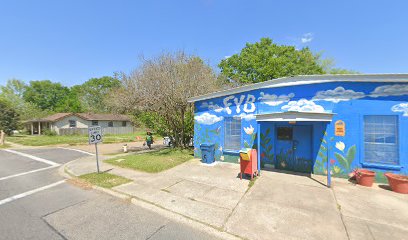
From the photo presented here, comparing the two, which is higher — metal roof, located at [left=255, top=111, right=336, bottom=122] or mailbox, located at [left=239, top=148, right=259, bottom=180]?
metal roof, located at [left=255, top=111, right=336, bottom=122]

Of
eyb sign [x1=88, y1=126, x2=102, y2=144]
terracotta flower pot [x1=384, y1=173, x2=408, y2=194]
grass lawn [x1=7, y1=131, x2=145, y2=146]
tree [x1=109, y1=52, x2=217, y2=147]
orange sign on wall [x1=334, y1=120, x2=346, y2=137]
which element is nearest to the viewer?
terracotta flower pot [x1=384, y1=173, x2=408, y2=194]

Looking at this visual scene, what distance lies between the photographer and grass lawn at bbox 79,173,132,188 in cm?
678

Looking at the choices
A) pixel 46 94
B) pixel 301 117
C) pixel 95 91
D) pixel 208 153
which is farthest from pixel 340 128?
pixel 46 94

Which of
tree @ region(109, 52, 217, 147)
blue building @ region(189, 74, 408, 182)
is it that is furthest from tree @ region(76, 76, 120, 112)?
blue building @ region(189, 74, 408, 182)

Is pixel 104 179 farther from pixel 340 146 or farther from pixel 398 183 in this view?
pixel 398 183

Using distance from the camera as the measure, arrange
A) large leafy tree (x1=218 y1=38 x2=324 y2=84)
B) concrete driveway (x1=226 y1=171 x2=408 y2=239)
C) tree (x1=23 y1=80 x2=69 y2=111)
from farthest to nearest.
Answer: tree (x1=23 y1=80 x2=69 y2=111) → large leafy tree (x1=218 y1=38 x2=324 y2=84) → concrete driveway (x1=226 y1=171 x2=408 y2=239)

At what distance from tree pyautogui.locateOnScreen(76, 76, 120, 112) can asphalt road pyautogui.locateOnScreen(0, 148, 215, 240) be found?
189 feet

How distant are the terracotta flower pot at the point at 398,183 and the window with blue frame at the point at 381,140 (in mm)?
700

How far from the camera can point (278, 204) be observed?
5.11 m

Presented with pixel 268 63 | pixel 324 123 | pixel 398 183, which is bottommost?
pixel 398 183

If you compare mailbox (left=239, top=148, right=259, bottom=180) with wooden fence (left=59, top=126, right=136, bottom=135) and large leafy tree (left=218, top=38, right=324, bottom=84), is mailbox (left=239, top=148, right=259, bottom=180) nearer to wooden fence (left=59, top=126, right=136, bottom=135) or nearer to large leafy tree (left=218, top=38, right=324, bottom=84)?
large leafy tree (left=218, top=38, right=324, bottom=84)

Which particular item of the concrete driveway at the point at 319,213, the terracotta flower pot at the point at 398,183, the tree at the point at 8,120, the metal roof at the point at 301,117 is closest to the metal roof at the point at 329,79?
the metal roof at the point at 301,117

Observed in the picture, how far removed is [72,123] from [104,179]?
106 feet

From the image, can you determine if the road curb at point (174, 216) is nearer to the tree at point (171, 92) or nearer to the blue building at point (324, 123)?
the blue building at point (324, 123)
